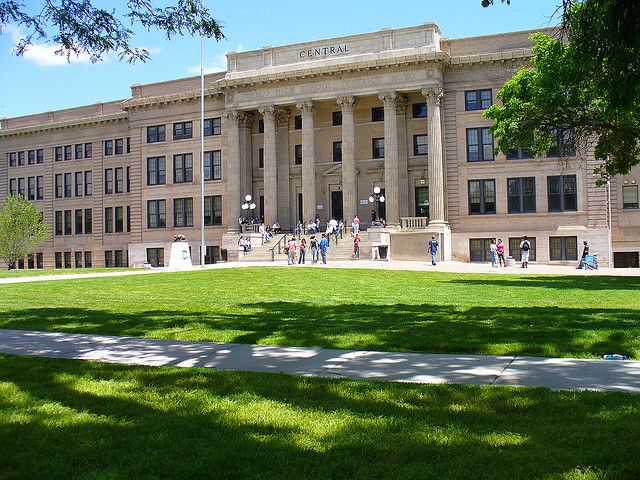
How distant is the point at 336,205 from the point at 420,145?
929cm

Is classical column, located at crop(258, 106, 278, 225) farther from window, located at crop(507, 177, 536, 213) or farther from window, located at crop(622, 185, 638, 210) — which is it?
window, located at crop(622, 185, 638, 210)

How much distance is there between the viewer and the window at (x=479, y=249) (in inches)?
1999

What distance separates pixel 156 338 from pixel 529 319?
7.40 metres

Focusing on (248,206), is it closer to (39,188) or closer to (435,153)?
(435,153)

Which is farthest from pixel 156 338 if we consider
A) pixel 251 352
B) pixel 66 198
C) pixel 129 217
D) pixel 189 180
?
pixel 66 198

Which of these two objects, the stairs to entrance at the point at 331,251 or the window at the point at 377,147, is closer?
the stairs to entrance at the point at 331,251

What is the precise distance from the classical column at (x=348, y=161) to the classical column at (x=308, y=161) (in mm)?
2968

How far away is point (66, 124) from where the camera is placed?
6931cm

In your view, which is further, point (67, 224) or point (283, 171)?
point (67, 224)

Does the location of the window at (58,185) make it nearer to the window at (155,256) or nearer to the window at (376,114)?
the window at (155,256)

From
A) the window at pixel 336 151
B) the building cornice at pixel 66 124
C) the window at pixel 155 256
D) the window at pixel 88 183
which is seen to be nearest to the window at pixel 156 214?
the window at pixel 155 256

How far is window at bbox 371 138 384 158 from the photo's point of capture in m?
55.9

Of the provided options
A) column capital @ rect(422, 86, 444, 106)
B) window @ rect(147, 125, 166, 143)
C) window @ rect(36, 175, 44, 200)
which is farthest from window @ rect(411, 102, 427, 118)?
window @ rect(36, 175, 44, 200)

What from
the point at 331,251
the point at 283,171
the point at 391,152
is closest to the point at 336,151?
the point at 283,171
